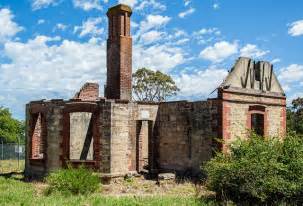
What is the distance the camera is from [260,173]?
11727 millimetres

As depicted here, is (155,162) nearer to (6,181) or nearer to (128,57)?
(128,57)

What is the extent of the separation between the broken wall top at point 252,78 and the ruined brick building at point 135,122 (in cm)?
4

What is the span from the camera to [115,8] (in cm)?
1961

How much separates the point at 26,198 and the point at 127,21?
10.3 m

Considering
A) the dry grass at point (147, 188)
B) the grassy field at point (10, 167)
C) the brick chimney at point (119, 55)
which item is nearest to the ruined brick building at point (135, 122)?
the brick chimney at point (119, 55)

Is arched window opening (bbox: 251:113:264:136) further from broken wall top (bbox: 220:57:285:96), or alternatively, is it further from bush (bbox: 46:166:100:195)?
bush (bbox: 46:166:100:195)

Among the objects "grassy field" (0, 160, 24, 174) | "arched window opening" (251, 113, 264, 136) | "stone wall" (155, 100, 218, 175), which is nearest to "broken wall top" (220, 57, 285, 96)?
"arched window opening" (251, 113, 264, 136)

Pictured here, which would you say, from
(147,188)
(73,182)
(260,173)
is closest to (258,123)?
(147,188)

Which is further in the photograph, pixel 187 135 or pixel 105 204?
pixel 187 135

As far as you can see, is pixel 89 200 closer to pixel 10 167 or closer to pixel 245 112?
pixel 245 112

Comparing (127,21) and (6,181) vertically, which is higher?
(127,21)

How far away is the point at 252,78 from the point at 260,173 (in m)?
7.85

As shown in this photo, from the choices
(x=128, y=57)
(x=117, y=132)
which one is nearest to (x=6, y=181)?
(x=117, y=132)

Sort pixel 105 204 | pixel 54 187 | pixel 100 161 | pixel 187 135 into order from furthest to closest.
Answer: pixel 187 135 < pixel 100 161 < pixel 54 187 < pixel 105 204
